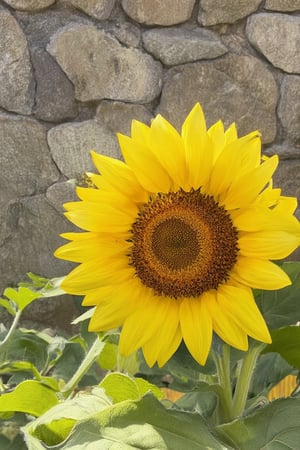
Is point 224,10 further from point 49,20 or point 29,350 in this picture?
point 29,350

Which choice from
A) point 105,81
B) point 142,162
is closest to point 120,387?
point 142,162

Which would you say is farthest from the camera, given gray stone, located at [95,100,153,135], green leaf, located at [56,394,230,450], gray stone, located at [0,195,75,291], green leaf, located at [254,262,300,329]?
gray stone, located at [0,195,75,291]

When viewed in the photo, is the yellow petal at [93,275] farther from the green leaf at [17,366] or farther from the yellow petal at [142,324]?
the green leaf at [17,366]

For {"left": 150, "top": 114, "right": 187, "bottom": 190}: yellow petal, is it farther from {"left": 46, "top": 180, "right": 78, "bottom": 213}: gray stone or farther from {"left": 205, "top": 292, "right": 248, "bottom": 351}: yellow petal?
{"left": 46, "top": 180, "right": 78, "bottom": 213}: gray stone

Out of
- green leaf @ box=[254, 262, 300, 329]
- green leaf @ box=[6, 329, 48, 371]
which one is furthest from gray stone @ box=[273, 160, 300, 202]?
green leaf @ box=[254, 262, 300, 329]

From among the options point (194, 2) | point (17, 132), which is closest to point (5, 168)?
point (17, 132)
